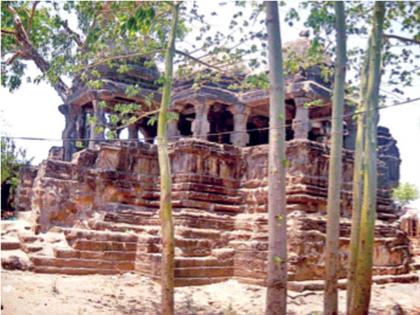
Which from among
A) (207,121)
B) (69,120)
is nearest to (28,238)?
(207,121)

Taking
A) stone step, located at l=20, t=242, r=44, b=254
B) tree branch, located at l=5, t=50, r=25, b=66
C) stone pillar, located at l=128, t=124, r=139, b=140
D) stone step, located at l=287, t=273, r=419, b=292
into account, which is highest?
tree branch, located at l=5, t=50, r=25, b=66

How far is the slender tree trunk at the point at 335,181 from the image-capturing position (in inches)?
267

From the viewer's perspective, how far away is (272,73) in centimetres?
641

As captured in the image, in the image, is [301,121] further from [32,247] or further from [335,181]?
[32,247]

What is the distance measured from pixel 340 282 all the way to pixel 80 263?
16.2ft

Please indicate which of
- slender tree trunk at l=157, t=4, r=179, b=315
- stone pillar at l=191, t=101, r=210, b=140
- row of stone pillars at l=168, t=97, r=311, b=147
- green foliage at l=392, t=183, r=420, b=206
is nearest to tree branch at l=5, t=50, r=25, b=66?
row of stone pillars at l=168, t=97, r=311, b=147

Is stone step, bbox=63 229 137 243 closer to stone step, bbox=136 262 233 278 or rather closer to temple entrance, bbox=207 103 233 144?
stone step, bbox=136 262 233 278

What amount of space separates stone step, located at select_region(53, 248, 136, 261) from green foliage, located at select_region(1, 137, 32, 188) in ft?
31.1

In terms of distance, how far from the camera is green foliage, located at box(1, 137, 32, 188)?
18.2 meters

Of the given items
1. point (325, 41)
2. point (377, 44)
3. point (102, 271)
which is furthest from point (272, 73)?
point (102, 271)

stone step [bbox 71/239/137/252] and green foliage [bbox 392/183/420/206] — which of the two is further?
green foliage [bbox 392/183/420/206]

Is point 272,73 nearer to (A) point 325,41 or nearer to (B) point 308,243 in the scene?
(A) point 325,41

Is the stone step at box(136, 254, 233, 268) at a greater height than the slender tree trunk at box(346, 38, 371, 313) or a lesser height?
lesser

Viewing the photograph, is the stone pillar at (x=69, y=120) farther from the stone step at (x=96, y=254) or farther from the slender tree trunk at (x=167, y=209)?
the slender tree trunk at (x=167, y=209)
